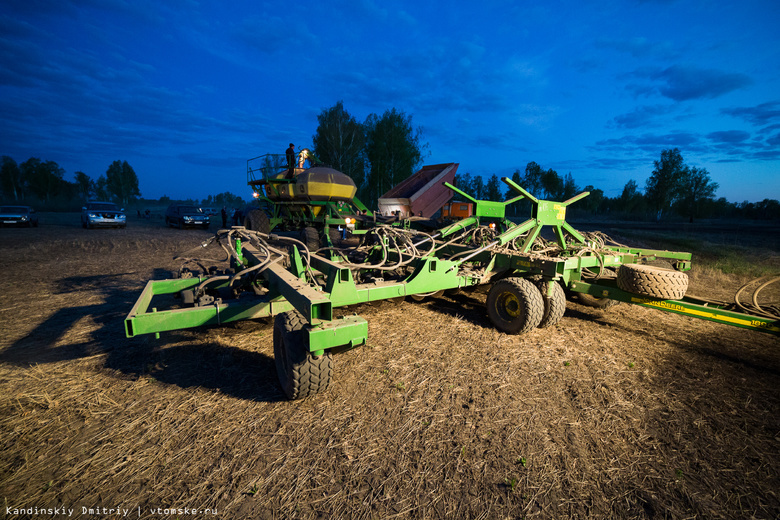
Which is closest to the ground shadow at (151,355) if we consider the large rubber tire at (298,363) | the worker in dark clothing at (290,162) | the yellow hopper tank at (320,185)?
the large rubber tire at (298,363)

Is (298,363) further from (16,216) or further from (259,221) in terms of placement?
(16,216)

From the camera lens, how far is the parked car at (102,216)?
18.3m

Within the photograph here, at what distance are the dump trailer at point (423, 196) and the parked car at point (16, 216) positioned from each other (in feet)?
65.0

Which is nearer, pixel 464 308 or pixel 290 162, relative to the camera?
pixel 464 308

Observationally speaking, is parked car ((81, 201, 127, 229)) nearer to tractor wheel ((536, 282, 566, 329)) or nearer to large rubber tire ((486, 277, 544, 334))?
large rubber tire ((486, 277, 544, 334))

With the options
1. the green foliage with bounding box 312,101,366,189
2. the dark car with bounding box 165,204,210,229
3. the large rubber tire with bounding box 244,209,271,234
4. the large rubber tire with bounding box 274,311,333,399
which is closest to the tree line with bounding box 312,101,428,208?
the green foliage with bounding box 312,101,366,189

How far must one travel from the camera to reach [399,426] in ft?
8.32

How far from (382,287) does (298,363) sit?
1303mm

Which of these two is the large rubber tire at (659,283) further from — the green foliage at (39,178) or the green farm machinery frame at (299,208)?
the green foliage at (39,178)

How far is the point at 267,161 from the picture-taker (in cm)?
1011

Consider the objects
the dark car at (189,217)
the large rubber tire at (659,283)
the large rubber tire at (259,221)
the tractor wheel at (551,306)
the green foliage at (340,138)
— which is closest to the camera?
the large rubber tire at (659,283)

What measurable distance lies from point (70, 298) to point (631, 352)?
328 inches

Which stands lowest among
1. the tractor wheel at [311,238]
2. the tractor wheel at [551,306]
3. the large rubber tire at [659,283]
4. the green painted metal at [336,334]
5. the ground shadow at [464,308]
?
the ground shadow at [464,308]

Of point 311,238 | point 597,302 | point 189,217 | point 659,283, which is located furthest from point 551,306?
A: point 189,217
